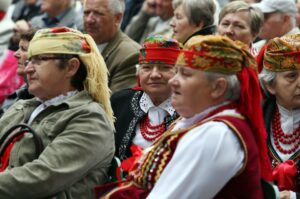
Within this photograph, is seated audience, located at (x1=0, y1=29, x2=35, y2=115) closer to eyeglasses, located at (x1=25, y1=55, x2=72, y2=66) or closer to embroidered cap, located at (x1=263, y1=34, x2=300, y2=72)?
eyeglasses, located at (x1=25, y1=55, x2=72, y2=66)

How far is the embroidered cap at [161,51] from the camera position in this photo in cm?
549

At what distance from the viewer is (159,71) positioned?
218 inches

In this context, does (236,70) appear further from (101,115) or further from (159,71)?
(159,71)

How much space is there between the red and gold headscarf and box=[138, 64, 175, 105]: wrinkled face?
1.41m

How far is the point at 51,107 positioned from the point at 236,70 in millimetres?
1353

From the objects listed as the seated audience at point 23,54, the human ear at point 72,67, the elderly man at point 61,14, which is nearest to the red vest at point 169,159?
the human ear at point 72,67

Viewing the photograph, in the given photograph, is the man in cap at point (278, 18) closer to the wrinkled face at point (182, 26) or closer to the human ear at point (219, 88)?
the wrinkled face at point (182, 26)

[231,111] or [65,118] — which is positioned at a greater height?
[231,111]

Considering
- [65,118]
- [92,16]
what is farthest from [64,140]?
[92,16]

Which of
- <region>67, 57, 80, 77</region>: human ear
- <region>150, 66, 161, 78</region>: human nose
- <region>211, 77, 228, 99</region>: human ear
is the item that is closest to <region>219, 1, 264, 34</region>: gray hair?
<region>150, 66, 161, 78</region>: human nose

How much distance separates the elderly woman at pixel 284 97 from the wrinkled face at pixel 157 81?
633 millimetres

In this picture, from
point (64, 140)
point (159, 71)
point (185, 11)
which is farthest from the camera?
point (185, 11)

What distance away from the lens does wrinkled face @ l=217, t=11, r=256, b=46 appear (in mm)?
6438

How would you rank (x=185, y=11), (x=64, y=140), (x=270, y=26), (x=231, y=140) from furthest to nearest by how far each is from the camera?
(x=270, y=26) → (x=185, y=11) → (x=64, y=140) → (x=231, y=140)
